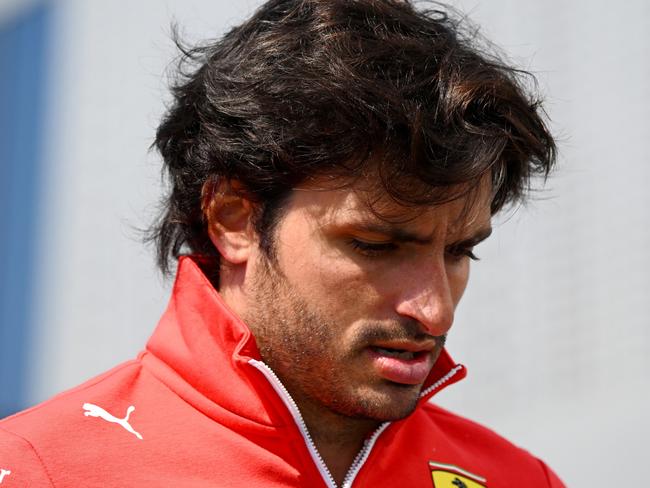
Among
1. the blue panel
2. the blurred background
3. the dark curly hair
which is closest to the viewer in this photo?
the dark curly hair

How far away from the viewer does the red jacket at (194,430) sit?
5.74ft

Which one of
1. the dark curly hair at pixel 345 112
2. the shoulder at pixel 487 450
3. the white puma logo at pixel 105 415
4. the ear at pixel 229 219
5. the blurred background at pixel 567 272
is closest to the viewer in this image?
the white puma logo at pixel 105 415

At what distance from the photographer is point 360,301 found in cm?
191

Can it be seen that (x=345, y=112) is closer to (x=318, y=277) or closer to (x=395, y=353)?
(x=318, y=277)

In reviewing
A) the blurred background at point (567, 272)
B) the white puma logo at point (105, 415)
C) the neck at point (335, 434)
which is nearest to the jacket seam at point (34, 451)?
the white puma logo at point (105, 415)

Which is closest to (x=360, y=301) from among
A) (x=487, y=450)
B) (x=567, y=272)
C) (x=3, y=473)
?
(x=487, y=450)

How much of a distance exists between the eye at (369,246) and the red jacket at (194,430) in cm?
26

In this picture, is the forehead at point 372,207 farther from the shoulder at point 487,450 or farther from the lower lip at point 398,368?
the shoulder at point 487,450

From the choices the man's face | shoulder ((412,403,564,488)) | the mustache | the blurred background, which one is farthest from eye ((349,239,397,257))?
the blurred background

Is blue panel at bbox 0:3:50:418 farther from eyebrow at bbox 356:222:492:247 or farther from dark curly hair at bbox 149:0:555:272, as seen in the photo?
eyebrow at bbox 356:222:492:247

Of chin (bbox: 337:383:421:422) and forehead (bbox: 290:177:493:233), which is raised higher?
forehead (bbox: 290:177:493:233)

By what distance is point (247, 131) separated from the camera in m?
2.10

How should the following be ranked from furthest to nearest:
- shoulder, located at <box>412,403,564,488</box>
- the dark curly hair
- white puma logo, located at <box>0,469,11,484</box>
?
shoulder, located at <box>412,403,564,488</box> → the dark curly hair → white puma logo, located at <box>0,469,11,484</box>

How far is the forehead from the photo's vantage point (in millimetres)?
1914
